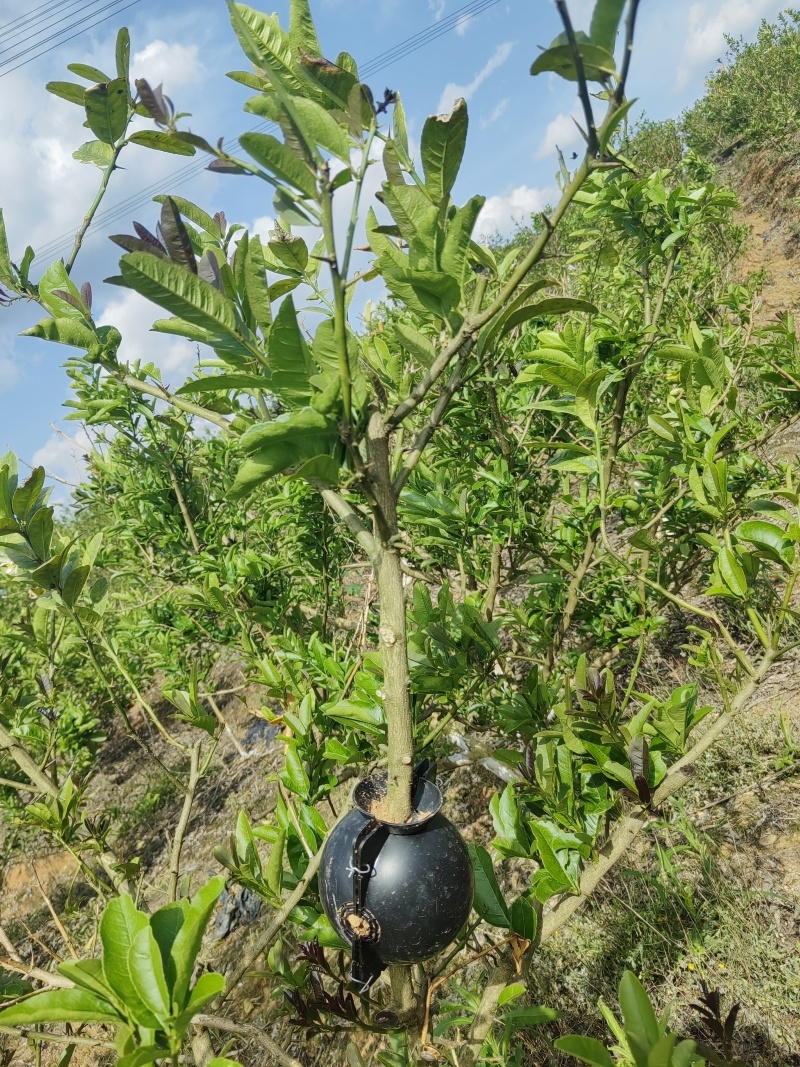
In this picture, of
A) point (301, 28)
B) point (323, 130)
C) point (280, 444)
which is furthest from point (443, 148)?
point (280, 444)

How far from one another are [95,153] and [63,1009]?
4.05ft

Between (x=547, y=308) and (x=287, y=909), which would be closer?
(x=547, y=308)

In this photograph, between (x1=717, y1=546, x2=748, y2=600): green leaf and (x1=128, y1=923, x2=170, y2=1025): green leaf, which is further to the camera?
(x1=717, y1=546, x2=748, y2=600): green leaf

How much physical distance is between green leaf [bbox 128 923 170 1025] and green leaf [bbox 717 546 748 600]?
92 cm

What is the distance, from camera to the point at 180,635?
3184 mm

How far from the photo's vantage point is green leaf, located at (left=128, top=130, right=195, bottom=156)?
0.96m

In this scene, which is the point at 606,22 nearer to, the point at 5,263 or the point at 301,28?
the point at 301,28

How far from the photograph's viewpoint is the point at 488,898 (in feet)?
3.43

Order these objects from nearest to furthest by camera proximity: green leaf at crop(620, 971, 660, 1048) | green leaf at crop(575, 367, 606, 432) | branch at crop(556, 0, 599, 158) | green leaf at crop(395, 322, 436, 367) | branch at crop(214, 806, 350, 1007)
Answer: branch at crop(556, 0, 599, 158)
green leaf at crop(620, 971, 660, 1048)
green leaf at crop(395, 322, 436, 367)
branch at crop(214, 806, 350, 1007)
green leaf at crop(575, 367, 606, 432)

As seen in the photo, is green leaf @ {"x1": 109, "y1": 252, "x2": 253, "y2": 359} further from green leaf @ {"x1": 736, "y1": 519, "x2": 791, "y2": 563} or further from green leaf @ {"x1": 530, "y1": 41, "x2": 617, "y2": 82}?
green leaf @ {"x1": 736, "y1": 519, "x2": 791, "y2": 563}

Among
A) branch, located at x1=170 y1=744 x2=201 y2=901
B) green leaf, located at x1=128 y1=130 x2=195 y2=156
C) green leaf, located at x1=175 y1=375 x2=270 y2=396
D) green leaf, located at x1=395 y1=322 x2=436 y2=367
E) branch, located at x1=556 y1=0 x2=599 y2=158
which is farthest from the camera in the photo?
branch, located at x1=170 y1=744 x2=201 y2=901

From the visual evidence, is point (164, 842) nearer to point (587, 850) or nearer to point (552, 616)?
point (552, 616)

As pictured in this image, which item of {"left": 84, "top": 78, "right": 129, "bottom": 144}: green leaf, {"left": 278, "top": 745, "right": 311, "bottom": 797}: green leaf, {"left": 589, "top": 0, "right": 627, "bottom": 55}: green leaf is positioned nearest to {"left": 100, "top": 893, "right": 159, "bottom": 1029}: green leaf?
{"left": 278, "top": 745, "right": 311, "bottom": 797}: green leaf

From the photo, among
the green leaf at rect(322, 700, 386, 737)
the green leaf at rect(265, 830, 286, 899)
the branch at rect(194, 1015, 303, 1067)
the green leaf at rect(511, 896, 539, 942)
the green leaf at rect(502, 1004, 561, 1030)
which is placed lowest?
the green leaf at rect(502, 1004, 561, 1030)
